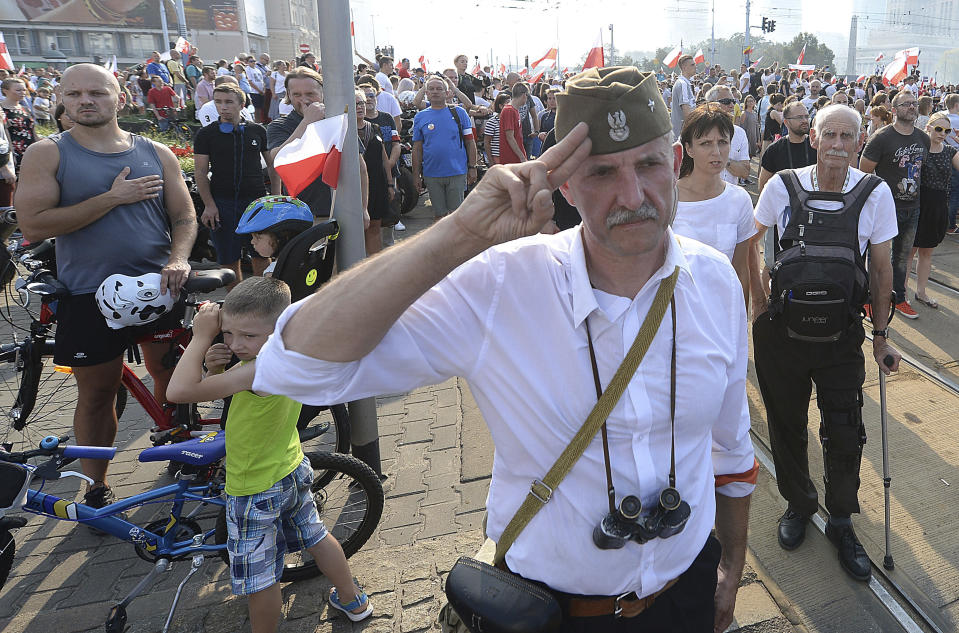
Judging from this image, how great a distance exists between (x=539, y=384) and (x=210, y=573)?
2.53 m

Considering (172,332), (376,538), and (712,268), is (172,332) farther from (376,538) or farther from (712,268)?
(712,268)

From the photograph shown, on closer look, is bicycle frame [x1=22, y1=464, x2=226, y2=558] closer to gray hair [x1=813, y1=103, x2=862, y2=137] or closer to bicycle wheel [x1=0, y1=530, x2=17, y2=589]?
bicycle wheel [x1=0, y1=530, x2=17, y2=589]

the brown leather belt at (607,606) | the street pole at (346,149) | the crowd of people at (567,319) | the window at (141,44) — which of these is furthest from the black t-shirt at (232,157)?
the window at (141,44)

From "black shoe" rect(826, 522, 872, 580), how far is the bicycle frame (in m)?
2.84

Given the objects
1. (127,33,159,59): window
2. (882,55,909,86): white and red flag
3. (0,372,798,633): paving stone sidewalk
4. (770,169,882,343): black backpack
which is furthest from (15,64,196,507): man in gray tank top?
(127,33,159,59): window

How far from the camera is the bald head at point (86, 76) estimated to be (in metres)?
3.34

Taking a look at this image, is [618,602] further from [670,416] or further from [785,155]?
[785,155]

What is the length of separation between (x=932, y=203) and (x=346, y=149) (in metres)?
6.07

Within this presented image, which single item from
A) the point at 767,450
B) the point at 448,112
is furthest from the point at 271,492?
the point at 448,112

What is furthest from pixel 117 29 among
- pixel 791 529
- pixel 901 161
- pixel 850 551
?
pixel 850 551

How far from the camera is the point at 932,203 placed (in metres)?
6.52

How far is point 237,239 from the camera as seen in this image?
581 centimetres

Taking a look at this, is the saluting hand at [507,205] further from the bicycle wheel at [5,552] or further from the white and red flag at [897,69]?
the white and red flag at [897,69]

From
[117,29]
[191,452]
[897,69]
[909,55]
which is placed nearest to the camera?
[191,452]
